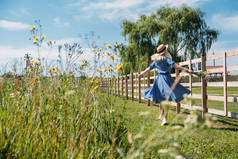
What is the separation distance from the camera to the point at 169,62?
446 cm

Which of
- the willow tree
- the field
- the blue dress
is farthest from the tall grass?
the willow tree

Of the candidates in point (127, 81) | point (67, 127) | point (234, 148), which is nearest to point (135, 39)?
point (127, 81)

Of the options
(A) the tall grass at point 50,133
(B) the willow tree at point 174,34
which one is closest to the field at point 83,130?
(A) the tall grass at point 50,133

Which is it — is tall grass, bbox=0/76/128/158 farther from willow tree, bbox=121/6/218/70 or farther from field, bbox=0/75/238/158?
willow tree, bbox=121/6/218/70

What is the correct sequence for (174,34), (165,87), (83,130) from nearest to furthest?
(83,130)
(165,87)
(174,34)

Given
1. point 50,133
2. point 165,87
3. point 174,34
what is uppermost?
point 174,34

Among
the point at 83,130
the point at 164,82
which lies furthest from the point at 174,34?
the point at 83,130

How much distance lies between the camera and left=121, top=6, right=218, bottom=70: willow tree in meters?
17.6

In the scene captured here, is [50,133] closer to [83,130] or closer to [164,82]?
[83,130]

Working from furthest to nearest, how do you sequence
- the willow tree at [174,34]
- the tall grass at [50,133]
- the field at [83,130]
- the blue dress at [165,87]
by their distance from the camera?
the willow tree at [174,34]
the blue dress at [165,87]
the tall grass at [50,133]
the field at [83,130]

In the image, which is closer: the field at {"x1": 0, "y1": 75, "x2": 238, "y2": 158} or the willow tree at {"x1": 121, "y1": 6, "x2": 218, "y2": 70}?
the field at {"x1": 0, "y1": 75, "x2": 238, "y2": 158}

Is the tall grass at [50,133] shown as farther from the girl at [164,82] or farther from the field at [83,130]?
the girl at [164,82]

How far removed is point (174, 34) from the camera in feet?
57.3

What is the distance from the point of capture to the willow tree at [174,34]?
17578mm
